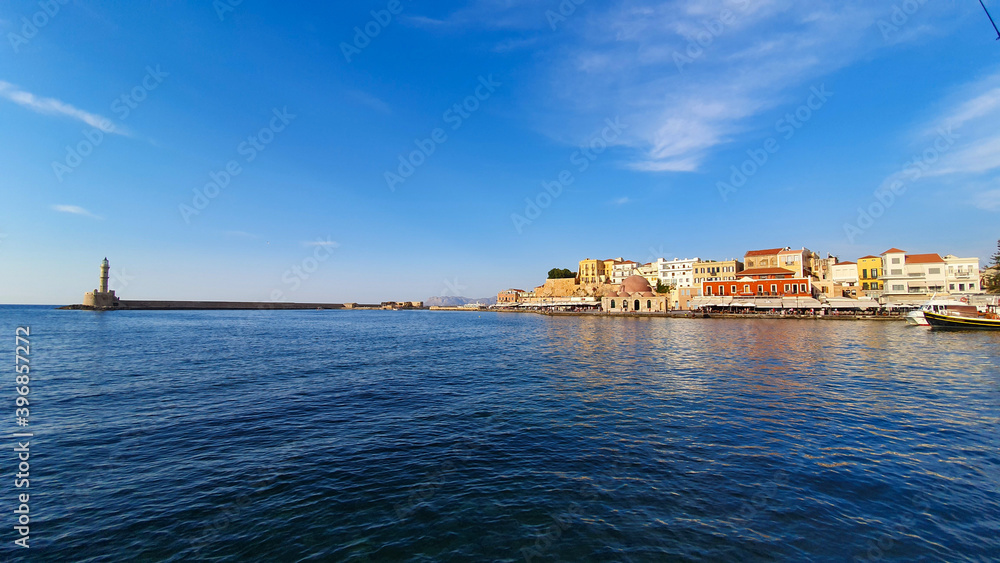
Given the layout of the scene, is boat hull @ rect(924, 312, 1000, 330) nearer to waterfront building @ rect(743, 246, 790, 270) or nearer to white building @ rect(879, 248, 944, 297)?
white building @ rect(879, 248, 944, 297)

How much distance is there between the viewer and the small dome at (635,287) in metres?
102

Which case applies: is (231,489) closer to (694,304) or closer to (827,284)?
(694,304)

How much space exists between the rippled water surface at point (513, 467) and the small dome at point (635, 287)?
80.1 metres

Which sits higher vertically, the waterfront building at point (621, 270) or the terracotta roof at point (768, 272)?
the waterfront building at point (621, 270)

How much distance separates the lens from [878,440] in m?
11.9

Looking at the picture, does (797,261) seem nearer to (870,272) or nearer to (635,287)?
(870,272)

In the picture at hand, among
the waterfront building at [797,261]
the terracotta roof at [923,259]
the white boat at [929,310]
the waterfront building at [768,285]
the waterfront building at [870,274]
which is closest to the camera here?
the white boat at [929,310]

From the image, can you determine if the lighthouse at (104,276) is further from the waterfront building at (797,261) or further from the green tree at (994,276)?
the green tree at (994,276)

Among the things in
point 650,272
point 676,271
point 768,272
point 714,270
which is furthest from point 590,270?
point 768,272

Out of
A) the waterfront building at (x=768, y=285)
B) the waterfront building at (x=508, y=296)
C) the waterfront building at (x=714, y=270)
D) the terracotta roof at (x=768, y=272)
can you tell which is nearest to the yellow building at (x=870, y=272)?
the waterfront building at (x=768, y=285)

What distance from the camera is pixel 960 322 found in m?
45.8

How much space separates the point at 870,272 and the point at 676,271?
3854 centimetres

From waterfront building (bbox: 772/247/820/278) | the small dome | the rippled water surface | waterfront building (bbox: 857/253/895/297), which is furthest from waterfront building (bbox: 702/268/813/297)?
the rippled water surface

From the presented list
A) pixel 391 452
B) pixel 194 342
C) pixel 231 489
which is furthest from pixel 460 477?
pixel 194 342
